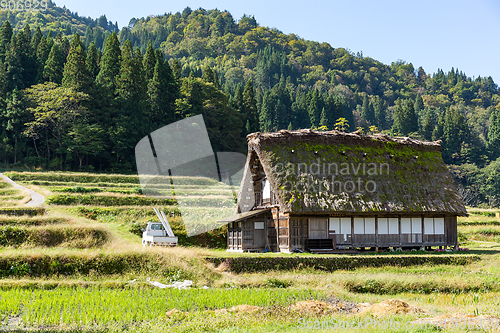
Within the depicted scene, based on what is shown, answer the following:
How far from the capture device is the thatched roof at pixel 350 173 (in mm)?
20141

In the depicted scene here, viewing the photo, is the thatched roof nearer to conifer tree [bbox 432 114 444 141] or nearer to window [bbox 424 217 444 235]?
window [bbox 424 217 444 235]

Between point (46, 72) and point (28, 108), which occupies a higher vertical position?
point (46, 72)

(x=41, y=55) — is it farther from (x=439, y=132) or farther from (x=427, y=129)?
(x=439, y=132)

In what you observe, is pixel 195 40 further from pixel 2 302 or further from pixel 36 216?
pixel 2 302

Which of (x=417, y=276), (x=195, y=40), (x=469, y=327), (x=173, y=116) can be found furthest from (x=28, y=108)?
(x=195, y=40)

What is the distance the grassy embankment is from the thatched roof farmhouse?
306 centimetres

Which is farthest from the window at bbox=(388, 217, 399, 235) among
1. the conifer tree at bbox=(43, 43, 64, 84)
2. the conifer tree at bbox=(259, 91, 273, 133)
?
the conifer tree at bbox=(259, 91, 273, 133)

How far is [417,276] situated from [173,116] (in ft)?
131

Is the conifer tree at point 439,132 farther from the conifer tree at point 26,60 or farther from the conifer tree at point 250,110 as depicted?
the conifer tree at point 26,60

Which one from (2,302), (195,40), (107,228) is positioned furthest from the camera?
(195,40)

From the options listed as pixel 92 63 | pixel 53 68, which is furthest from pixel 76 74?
pixel 92 63

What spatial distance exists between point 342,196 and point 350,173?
177 centimetres

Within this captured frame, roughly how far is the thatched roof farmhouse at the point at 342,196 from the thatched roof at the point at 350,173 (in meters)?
0.05

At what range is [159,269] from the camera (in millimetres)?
14430
